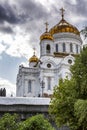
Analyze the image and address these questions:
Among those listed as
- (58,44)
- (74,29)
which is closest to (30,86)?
(58,44)

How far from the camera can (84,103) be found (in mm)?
15641

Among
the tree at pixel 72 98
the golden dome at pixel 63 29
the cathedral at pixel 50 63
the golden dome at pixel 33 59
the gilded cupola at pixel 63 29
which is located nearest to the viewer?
the tree at pixel 72 98

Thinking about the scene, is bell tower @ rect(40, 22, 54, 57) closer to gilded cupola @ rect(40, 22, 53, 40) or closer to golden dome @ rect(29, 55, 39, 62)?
gilded cupola @ rect(40, 22, 53, 40)

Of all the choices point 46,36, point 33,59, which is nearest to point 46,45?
point 46,36

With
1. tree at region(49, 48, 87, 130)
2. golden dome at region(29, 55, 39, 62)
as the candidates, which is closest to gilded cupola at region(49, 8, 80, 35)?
golden dome at region(29, 55, 39, 62)

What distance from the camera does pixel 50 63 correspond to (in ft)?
177

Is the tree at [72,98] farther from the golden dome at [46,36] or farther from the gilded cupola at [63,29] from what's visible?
the gilded cupola at [63,29]

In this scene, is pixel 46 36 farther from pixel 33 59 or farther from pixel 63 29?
pixel 33 59

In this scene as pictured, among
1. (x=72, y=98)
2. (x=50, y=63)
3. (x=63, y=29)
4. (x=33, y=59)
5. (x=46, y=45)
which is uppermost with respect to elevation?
(x=63, y=29)

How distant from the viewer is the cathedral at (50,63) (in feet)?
174

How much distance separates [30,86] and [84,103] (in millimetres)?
39595

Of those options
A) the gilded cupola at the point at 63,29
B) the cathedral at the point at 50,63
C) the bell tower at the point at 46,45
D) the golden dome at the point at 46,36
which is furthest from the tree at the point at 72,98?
the gilded cupola at the point at 63,29

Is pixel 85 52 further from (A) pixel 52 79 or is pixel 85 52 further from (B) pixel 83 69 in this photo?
(A) pixel 52 79

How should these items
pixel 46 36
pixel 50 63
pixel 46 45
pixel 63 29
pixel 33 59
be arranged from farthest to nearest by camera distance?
1. pixel 33 59
2. pixel 63 29
3. pixel 46 36
4. pixel 46 45
5. pixel 50 63
